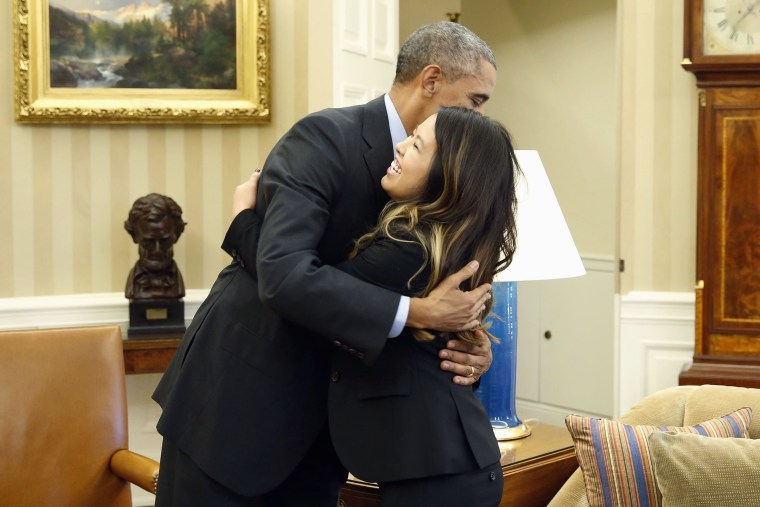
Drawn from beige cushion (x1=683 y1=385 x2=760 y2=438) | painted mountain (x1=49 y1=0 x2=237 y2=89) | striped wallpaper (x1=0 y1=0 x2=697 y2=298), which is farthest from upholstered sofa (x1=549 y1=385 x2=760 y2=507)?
painted mountain (x1=49 y1=0 x2=237 y2=89)

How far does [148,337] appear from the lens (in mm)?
4074

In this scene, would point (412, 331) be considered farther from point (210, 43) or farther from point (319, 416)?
point (210, 43)

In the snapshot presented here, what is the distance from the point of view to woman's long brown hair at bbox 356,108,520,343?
175cm

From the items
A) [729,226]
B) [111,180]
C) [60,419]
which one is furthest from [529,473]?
[111,180]

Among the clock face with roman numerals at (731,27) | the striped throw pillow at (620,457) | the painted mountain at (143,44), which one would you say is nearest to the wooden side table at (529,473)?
the striped throw pillow at (620,457)

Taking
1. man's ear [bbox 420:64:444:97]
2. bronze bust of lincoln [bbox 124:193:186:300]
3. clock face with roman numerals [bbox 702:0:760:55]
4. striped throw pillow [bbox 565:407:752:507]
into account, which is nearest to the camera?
man's ear [bbox 420:64:444:97]

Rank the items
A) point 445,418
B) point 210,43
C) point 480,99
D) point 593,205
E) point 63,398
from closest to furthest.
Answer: point 445,418 < point 480,99 < point 63,398 < point 210,43 < point 593,205

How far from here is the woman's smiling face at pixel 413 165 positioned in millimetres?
1798

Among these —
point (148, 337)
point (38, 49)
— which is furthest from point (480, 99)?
point (38, 49)

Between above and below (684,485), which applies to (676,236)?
above

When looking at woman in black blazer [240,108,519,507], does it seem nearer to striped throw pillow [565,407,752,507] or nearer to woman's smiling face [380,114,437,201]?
woman's smiling face [380,114,437,201]

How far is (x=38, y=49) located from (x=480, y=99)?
2.73 m

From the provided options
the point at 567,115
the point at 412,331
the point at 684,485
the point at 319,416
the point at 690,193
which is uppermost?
the point at 567,115

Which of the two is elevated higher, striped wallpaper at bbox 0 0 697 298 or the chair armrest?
striped wallpaper at bbox 0 0 697 298
